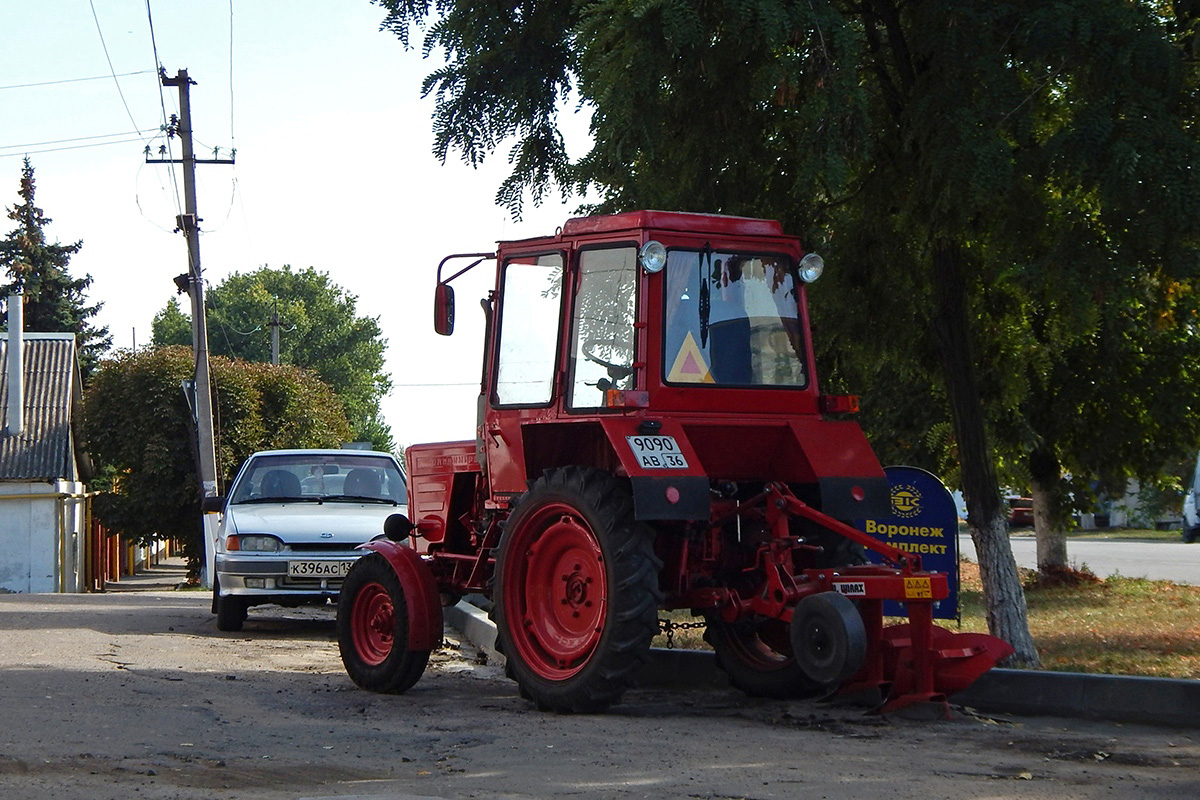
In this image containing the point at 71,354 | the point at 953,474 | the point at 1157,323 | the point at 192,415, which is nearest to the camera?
the point at 1157,323

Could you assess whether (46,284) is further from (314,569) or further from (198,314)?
(314,569)

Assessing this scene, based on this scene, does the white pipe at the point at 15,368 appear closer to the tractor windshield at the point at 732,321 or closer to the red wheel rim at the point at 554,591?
the red wheel rim at the point at 554,591

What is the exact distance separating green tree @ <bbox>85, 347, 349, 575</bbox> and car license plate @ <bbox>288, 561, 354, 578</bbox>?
77.6 ft

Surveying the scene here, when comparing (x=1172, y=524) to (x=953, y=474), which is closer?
(x=953, y=474)

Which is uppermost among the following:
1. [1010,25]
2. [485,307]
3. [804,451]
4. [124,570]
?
[1010,25]

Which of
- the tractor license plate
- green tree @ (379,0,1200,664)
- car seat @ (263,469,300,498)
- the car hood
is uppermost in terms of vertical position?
green tree @ (379,0,1200,664)

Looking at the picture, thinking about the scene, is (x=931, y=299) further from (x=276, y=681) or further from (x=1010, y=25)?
Answer: (x=276, y=681)

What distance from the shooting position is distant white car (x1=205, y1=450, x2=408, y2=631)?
14156 millimetres

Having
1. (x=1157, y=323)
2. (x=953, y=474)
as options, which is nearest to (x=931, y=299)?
(x=1157, y=323)

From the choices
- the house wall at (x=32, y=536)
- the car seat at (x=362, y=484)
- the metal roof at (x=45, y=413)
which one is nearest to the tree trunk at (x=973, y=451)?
the car seat at (x=362, y=484)

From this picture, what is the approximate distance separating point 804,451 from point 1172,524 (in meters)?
52.7

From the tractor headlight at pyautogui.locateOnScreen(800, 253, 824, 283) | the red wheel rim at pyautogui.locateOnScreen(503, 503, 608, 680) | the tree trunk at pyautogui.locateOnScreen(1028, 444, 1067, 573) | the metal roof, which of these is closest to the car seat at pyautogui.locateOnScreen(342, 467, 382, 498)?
the red wheel rim at pyautogui.locateOnScreen(503, 503, 608, 680)

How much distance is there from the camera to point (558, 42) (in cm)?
1168

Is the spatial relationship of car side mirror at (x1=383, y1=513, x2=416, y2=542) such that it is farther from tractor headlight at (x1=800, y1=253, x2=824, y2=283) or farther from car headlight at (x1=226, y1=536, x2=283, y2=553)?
car headlight at (x1=226, y1=536, x2=283, y2=553)
